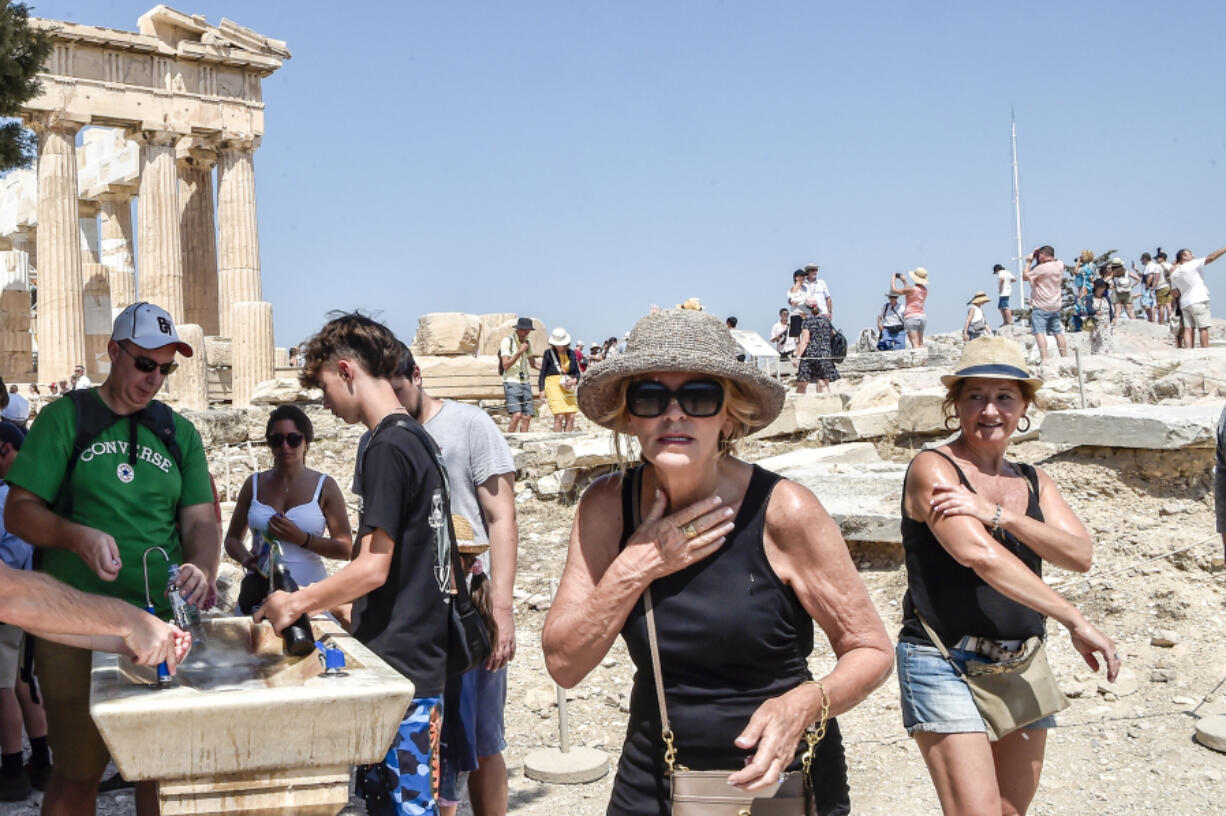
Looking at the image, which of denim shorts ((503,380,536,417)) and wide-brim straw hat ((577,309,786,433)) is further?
denim shorts ((503,380,536,417))

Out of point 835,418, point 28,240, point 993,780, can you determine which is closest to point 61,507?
point 993,780

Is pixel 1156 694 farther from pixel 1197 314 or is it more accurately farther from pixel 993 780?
pixel 1197 314

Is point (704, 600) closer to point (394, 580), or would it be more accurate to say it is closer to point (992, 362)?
point (394, 580)

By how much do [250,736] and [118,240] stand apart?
29.3 m

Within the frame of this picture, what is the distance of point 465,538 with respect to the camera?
144 inches

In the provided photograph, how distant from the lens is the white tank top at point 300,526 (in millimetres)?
4875

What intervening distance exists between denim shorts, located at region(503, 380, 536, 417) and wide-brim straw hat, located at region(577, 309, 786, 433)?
11314 millimetres

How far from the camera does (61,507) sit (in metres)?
3.51

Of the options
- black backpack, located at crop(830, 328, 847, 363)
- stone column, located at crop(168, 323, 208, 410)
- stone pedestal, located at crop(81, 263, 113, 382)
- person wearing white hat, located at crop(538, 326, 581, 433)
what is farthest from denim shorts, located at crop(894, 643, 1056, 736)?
stone pedestal, located at crop(81, 263, 113, 382)

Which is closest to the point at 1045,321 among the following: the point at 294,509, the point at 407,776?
the point at 294,509

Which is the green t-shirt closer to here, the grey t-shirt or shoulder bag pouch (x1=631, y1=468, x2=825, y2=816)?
the grey t-shirt

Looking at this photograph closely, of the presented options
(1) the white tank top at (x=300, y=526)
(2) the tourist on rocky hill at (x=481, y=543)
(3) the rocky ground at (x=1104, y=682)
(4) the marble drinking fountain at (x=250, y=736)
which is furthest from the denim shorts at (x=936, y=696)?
(1) the white tank top at (x=300, y=526)

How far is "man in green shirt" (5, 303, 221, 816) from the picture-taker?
3299 mm

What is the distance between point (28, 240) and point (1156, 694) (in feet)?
104
